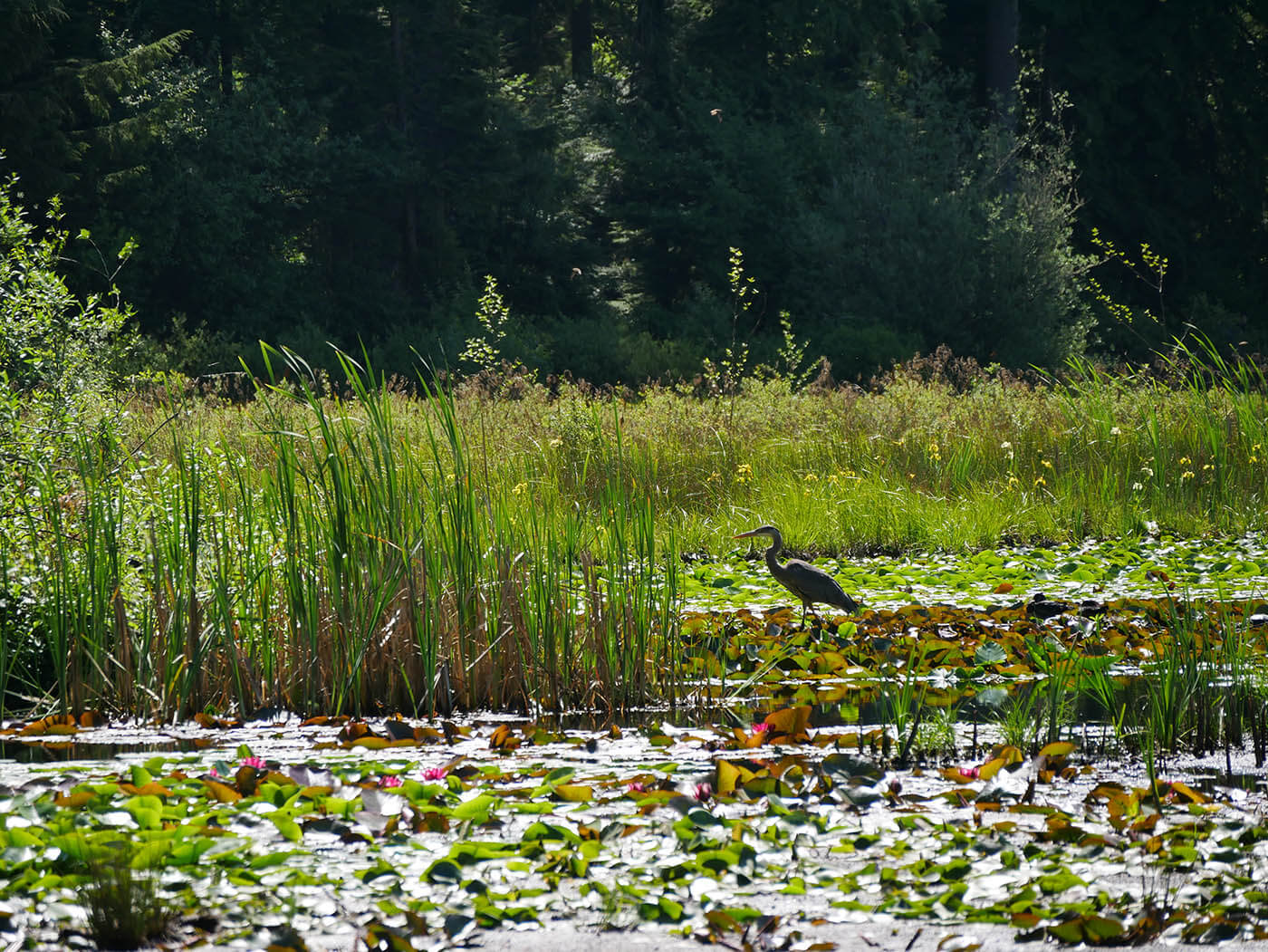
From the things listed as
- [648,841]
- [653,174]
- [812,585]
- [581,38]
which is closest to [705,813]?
[648,841]

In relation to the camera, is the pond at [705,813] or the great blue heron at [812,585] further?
the great blue heron at [812,585]

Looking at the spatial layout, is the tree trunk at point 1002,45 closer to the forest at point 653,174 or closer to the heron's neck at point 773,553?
the forest at point 653,174

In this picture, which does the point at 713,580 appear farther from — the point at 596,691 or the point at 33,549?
the point at 33,549

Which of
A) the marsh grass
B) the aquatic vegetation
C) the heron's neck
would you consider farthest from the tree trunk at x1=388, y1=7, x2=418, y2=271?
the marsh grass

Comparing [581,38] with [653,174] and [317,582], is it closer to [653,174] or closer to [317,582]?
[653,174]

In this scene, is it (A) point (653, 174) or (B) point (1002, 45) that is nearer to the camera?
(A) point (653, 174)

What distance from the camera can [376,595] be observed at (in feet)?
15.1

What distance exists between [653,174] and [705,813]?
24.0 m

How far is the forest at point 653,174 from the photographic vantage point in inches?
865

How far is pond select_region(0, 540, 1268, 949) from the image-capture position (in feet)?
8.67

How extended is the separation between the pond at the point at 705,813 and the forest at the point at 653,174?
16.5 m

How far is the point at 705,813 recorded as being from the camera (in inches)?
123

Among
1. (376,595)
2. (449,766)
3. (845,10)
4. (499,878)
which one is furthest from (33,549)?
(845,10)

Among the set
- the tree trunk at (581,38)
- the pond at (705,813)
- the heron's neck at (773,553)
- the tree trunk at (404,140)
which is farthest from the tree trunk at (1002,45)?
the pond at (705,813)
